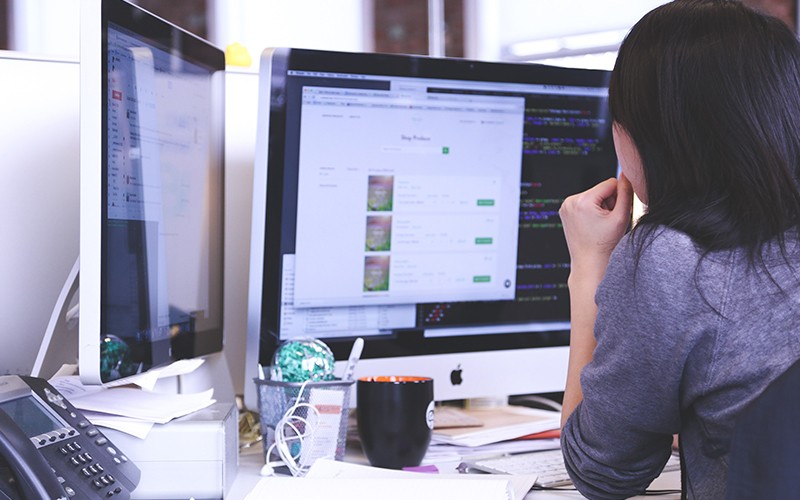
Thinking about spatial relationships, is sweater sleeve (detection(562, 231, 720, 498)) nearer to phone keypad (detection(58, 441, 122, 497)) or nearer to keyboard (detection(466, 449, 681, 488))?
keyboard (detection(466, 449, 681, 488))

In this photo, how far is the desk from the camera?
910mm

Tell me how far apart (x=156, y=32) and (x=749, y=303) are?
63 cm

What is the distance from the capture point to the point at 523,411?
1.38 m

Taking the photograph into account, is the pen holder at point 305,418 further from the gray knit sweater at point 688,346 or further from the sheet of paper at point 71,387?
the gray knit sweater at point 688,346

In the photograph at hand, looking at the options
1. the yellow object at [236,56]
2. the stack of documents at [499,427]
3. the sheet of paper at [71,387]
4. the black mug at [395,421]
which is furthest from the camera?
the yellow object at [236,56]

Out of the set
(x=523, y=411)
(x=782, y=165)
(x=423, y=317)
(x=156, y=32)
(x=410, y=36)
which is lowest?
(x=523, y=411)

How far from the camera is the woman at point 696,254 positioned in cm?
74

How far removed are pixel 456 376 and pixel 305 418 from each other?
0.95 feet

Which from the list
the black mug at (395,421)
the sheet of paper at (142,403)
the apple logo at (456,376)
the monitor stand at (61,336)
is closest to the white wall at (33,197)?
the monitor stand at (61,336)

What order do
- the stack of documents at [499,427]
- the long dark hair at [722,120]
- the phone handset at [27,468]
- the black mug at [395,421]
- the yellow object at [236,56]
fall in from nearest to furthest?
the phone handset at [27,468] → the long dark hair at [722,120] → the black mug at [395,421] → the stack of documents at [499,427] → the yellow object at [236,56]

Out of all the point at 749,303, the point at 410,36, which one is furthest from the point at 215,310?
the point at 410,36

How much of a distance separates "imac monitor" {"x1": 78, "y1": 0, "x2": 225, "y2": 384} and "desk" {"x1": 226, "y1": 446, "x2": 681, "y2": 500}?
5.5 inches

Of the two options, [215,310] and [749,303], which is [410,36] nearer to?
[215,310]

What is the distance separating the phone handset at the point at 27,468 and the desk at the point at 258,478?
0.24m
